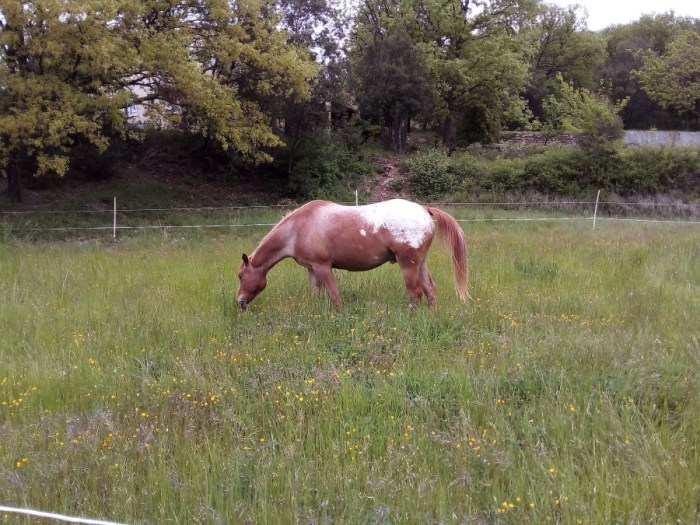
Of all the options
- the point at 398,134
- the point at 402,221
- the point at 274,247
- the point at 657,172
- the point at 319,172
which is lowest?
the point at 274,247

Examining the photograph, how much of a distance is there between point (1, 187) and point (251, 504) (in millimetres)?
21041

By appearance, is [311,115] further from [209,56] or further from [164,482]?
[164,482]

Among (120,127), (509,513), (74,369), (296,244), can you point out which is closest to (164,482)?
(509,513)

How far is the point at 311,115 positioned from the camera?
2267 cm

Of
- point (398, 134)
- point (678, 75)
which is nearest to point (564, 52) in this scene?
point (678, 75)

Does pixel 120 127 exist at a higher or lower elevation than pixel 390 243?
higher

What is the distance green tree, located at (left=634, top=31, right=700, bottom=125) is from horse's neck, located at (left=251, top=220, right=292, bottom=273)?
35166 millimetres

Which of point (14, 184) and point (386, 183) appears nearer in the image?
point (14, 184)

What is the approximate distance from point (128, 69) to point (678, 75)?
33726mm

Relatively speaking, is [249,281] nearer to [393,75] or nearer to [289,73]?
[289,73]

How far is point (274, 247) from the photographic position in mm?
7602

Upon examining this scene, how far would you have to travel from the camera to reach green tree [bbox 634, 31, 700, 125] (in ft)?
115

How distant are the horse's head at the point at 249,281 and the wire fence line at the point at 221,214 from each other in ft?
31.2

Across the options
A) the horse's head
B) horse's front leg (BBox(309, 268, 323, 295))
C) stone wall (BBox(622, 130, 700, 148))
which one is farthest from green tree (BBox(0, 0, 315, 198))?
stone wall (BBox(622, 130, 700, 148))
